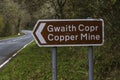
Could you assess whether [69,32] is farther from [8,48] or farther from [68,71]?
[8,48]

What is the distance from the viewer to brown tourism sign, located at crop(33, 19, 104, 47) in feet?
20.9

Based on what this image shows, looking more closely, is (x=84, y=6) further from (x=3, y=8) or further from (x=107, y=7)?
(x=3, y=8)

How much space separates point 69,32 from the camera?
253 inches

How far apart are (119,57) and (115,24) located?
58.9 inches

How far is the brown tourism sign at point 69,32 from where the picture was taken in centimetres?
638

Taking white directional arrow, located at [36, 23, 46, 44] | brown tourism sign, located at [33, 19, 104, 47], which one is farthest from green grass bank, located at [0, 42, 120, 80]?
white directional arrow, located at [36, 23, 46, 44]

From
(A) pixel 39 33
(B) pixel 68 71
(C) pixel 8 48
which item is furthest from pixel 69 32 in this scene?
(C) pixel 8 48

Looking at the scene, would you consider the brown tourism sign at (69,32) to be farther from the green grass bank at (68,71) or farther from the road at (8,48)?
the road at (8,48)

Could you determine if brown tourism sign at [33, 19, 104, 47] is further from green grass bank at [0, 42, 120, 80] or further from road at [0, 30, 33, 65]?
road at [0, 30, 33, 65]

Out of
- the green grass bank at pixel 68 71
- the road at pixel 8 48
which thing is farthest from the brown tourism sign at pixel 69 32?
the road at pixel 8 48

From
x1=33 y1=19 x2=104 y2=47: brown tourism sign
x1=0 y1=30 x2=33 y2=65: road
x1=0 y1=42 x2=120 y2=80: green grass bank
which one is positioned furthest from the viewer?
x1=0 y1=30 x2=33 y2=65: road

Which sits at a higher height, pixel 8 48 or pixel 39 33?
pixel 39 33

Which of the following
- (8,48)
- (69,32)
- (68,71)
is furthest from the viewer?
(8,48)

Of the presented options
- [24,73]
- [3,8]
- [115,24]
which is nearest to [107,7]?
[115,24]
